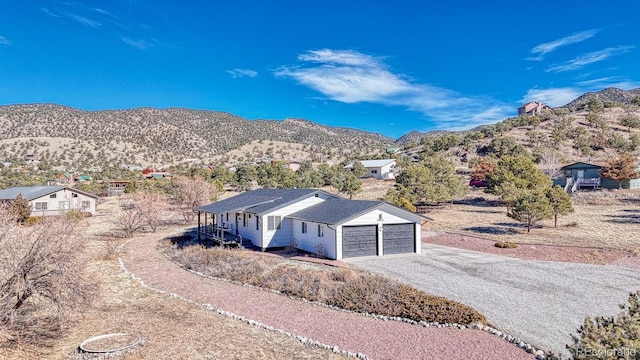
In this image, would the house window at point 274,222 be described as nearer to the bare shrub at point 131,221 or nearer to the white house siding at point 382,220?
the white house siding at point 382,220

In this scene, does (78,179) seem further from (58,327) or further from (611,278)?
(611,278)

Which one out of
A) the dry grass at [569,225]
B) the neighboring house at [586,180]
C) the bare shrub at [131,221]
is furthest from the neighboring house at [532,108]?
the bare shrub at [131,221]

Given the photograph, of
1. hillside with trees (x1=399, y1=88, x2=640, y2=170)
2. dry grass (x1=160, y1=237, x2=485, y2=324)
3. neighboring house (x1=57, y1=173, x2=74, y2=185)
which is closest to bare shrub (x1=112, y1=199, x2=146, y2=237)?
dry grass (x1=160, y1=237, x2=485, y2=324)

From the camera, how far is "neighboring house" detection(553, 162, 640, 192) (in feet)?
162

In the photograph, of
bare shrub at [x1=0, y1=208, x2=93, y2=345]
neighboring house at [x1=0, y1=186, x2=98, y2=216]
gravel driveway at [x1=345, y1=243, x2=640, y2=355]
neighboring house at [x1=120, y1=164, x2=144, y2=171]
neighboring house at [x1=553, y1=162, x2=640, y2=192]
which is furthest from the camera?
neighboring house at [x1=120, y1=164, x2=144, y2=171]

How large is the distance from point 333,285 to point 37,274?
9.99 metres

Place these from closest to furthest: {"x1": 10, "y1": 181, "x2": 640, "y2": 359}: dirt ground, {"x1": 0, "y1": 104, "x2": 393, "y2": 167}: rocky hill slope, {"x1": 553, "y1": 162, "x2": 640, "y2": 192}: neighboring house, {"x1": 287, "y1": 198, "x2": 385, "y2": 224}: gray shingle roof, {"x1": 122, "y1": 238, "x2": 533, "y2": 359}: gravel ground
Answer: {"x1": 10, "y1": 181, "x2": 640, "y2": 359}: dirt ground
{"x1": 122, "y1": 238, "x2": 533, "y2": 359}: gravel ground
{"x1": 287, "y1": 198, "x2": 385, "y2": 224}: gray shingle roof
{"x1": 553, "y1": 162, "x2": 640, "y2": 192}: neighboring house
{"x1": 0, "y1": 104, "x2": 393, "y2": 167}: rocky hill slope

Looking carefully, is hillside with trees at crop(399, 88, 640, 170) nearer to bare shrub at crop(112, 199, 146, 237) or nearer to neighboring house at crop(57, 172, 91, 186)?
bare shrub at crop(112, 199, 146, 237)

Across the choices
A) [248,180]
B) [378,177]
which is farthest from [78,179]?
[378,177]

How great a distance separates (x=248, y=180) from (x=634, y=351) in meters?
67.5

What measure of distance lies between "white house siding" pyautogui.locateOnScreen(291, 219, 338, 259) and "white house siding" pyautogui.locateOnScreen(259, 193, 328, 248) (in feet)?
1.52

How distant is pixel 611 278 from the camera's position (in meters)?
Answer: 17.9

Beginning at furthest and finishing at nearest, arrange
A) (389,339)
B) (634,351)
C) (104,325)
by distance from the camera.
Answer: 1. (104,325)
2. (389,339)
3. (634,351)

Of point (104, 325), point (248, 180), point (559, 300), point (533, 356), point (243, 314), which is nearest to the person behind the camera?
point (533, 356)
